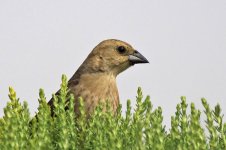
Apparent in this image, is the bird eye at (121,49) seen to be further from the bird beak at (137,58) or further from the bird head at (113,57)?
the bird beak at (137,58)

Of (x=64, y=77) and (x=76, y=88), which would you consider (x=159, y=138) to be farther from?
(x=76, y=88)

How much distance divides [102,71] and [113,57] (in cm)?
45

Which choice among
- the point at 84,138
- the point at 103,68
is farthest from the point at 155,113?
the point at 103,68

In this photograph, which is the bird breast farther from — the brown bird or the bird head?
the bird head

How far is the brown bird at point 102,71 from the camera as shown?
865 cm

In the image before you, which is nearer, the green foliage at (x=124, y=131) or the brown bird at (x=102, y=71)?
the green foliage at (x=124, y=131)

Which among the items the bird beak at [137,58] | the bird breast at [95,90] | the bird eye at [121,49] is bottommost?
the bird breast at [95,90]

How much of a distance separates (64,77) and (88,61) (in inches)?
151

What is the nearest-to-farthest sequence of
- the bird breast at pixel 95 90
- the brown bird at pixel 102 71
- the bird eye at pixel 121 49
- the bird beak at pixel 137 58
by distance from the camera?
1. the bird breast at pixel 95 90
2. the brown bird at pixel 102 71
3. the bird beak at pixel 137 58
4. the bird eye at pixel 121 49

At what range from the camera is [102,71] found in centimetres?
949

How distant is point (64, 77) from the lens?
5715mm

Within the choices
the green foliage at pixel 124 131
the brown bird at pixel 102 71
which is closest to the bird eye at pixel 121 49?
the brown bird at pixel 102 71

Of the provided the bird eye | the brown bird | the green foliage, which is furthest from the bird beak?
the green foliage

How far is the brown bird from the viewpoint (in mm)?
8648
